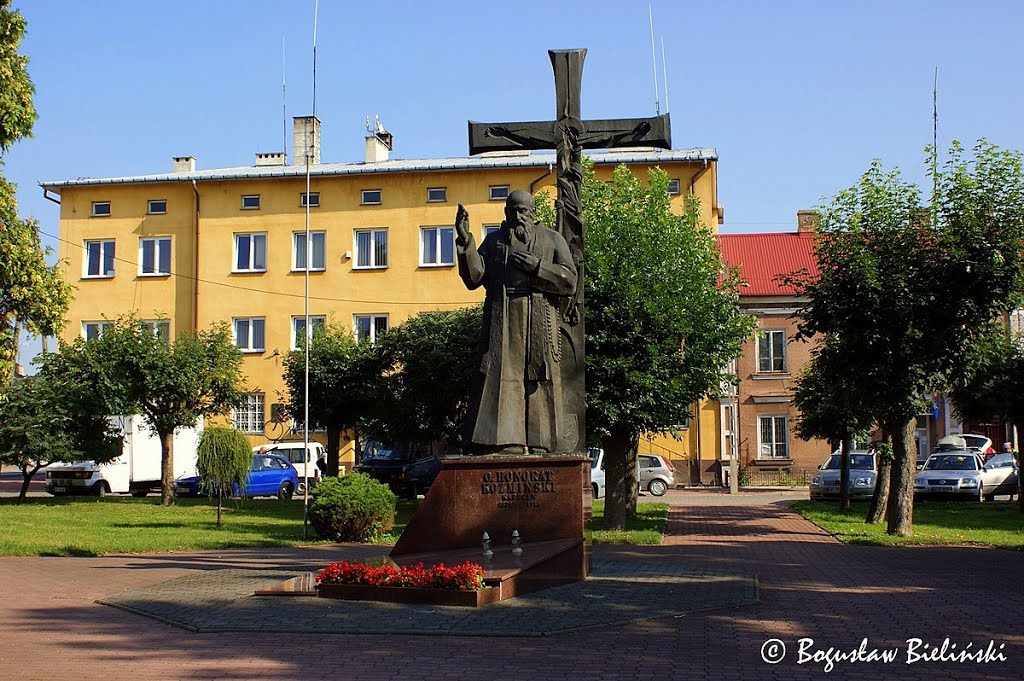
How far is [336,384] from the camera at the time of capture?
1326 inches

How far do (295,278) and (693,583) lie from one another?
3665 cm

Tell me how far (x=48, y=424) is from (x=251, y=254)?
56.3 ft

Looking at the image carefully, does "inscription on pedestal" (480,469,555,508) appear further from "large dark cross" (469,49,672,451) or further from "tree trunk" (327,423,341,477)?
"tree trunk" (327,423,341,477)

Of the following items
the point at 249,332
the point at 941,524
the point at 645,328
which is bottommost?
the point at 941,524

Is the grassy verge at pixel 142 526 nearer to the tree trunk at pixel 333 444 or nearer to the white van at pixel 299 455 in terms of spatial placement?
the tree trunk at pixel 333 444

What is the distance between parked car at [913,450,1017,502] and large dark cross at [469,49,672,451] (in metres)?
23.0

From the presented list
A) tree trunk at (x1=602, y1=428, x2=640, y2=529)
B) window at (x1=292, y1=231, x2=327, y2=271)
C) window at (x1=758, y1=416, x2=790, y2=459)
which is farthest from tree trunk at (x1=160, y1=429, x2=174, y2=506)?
window at (x1=758, y1=416, x2=790, y2=459)

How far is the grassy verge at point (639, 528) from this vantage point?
19469mm

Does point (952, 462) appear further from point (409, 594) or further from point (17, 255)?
point (409, 594)

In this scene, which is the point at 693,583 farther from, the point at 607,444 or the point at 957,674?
the point at 607,444

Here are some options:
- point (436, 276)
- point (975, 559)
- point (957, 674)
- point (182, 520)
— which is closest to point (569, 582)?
point (957, 674)

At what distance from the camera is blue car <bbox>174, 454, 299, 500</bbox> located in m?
35.7

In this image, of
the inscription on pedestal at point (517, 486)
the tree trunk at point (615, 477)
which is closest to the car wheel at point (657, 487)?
the tree trunk at point (615, 477)

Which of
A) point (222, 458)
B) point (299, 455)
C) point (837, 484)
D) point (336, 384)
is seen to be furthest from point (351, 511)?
point (299, 455)
